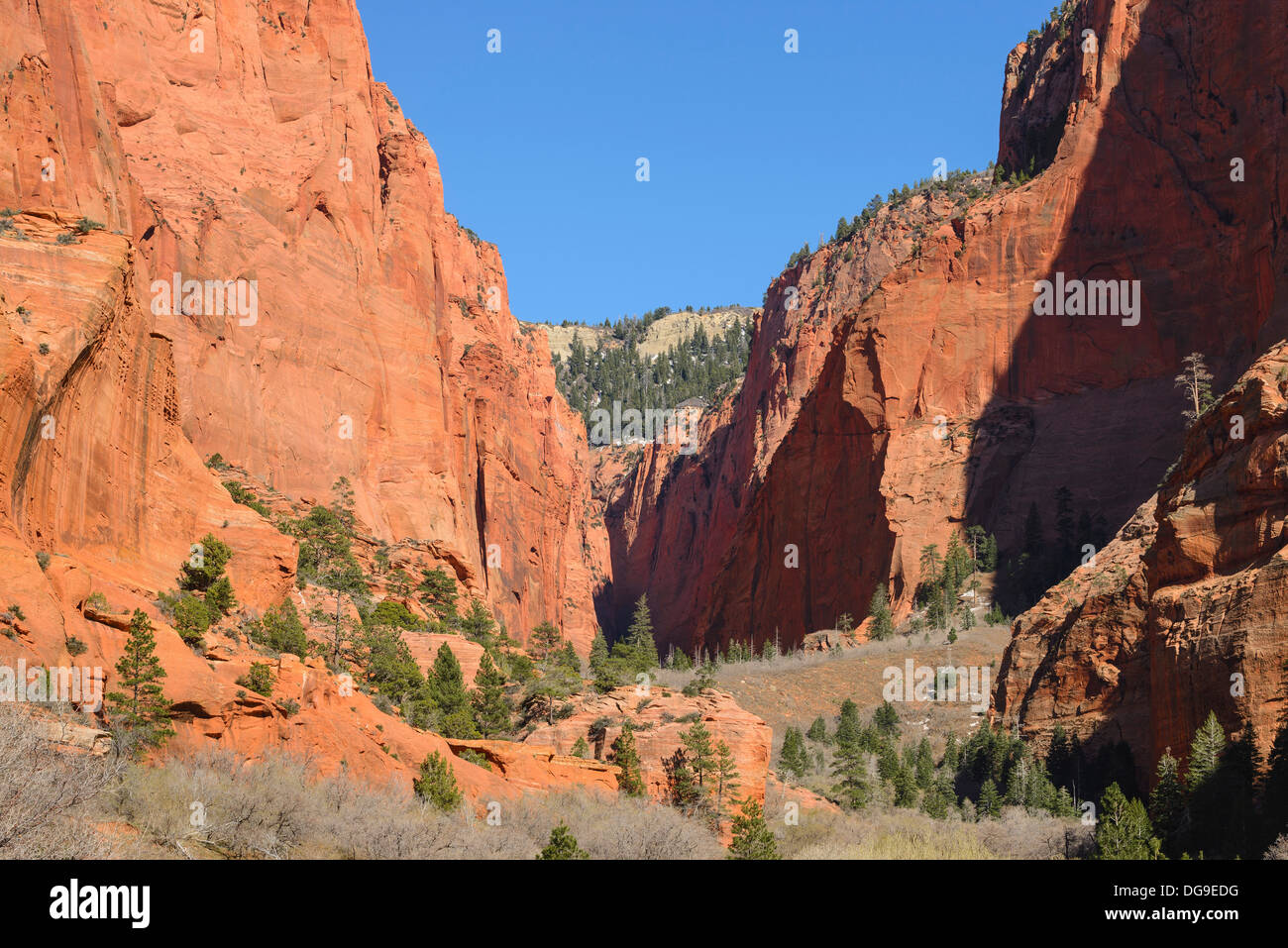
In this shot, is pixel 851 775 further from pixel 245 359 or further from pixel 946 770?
pixel 245 359

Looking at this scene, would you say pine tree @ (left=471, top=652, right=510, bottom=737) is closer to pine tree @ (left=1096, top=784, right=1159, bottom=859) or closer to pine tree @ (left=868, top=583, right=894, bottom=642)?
pine tree @ (left=1096, top=784, right=1159, bottom=859)

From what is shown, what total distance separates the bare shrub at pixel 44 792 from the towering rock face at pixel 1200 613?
29595 mm

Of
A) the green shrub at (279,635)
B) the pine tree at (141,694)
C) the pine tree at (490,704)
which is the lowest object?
the pine tree at (490,704)

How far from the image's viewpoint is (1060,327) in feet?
313

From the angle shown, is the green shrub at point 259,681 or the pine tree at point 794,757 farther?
the pine tree at point 794,757

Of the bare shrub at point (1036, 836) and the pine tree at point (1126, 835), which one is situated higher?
the pine tree at point (1126, 835)

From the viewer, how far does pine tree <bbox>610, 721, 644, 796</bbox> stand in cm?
3831

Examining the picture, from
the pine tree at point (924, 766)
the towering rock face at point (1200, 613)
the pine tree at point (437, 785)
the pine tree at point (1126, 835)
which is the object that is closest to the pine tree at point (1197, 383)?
the towering rock face at point (1200, 613)

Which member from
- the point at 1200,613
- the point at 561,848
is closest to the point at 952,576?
the point at 1200,613

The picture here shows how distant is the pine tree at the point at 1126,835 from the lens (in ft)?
102

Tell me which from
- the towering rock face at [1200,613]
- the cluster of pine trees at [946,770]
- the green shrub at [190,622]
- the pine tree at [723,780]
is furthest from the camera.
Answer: the cluster of pine trees at [946,770]

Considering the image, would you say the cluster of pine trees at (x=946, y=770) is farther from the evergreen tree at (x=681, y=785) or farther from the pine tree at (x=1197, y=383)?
the pine tree at (x=1197, y=383)
